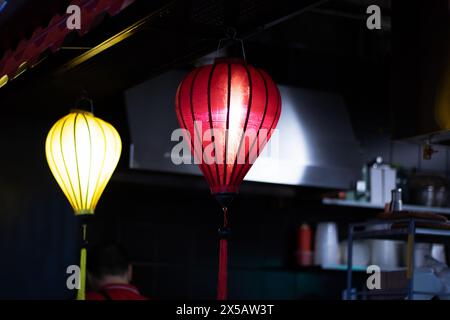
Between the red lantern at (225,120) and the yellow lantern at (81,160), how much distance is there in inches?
34.8

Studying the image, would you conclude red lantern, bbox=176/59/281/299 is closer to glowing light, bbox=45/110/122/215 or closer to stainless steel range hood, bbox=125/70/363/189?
glowing light, bbox=45/110/122/215

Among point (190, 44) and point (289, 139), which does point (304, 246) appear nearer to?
point (289, 139)

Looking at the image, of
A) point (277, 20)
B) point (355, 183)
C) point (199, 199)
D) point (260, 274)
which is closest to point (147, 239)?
point (199, 199)

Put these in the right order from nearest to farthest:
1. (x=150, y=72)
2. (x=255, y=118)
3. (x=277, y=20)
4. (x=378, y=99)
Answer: (x=255, y=118), (x=277, y=20), (x=150, y=72), (x=378, y=99)

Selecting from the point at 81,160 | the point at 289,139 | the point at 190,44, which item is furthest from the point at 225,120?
the point at 289,139

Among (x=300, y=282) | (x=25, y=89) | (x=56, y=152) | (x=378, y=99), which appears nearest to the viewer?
(x=56, y=152)

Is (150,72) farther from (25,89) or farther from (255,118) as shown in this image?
(255,118)

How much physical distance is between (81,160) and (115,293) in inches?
25.6

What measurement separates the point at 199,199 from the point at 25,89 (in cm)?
189

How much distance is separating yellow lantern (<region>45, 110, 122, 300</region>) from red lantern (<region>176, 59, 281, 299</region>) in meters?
0.88

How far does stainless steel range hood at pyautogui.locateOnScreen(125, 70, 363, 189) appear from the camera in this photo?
208 inches

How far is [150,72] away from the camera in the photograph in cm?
423

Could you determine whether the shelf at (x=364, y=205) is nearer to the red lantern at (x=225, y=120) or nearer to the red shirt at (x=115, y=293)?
the red shirt at (x=115, y=293)

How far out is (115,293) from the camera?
13.2ft
